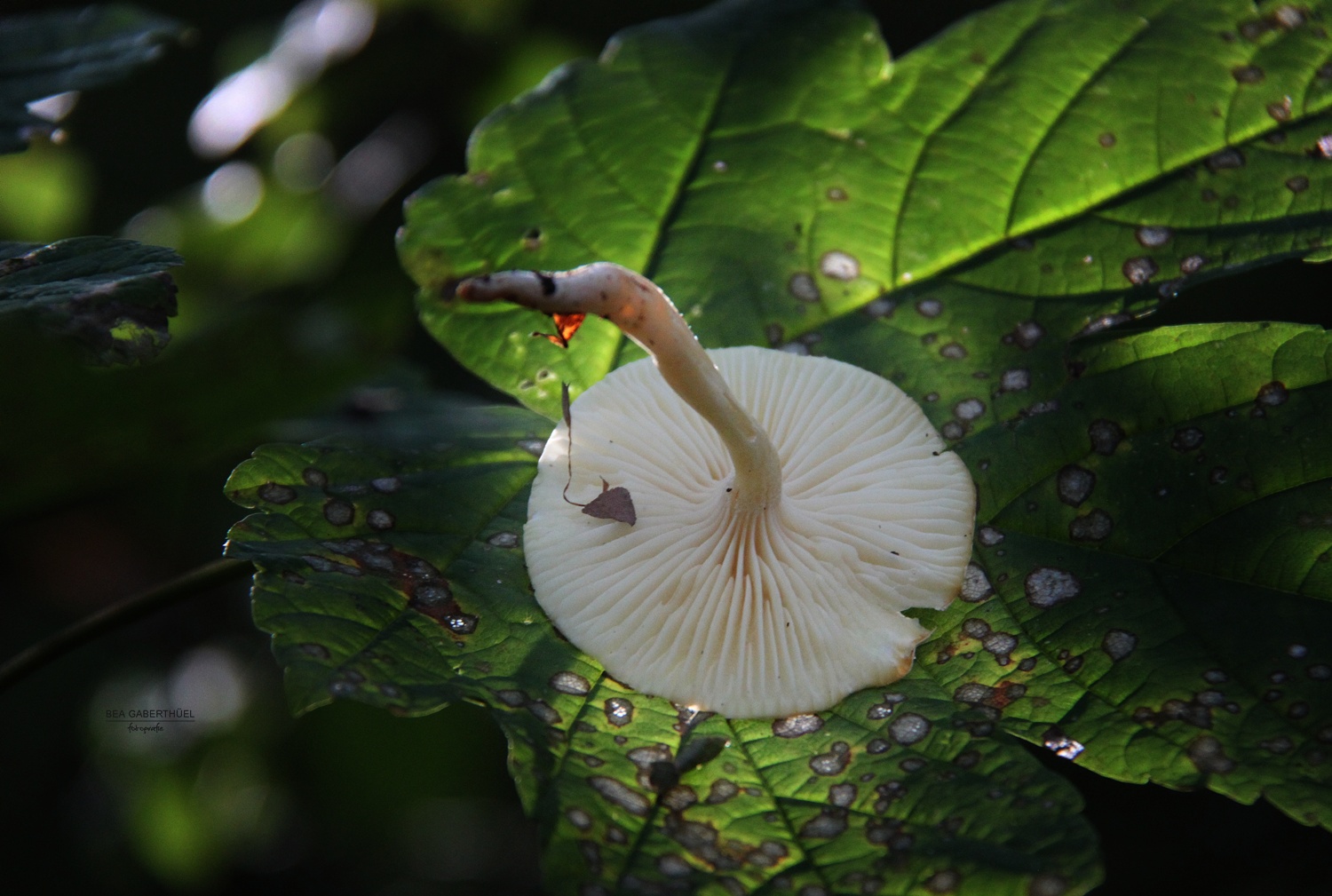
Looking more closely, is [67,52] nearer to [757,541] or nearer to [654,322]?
[654,322]

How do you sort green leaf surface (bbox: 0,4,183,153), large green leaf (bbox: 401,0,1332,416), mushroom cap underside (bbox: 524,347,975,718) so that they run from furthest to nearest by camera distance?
green leaf surface (bbox: 0,4,183,153) → large green leaf (bbox: 401,0,1332,416) → mushroom cap underside (bbox: 524,347,975,718)

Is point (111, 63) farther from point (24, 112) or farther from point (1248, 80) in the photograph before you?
point (1248, 80)

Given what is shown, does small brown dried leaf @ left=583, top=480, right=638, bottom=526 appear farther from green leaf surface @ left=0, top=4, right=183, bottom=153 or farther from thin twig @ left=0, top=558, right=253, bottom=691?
green leaf surface @ left=0, top=4, right=183, bottom=153

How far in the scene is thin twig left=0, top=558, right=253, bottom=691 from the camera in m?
1.44

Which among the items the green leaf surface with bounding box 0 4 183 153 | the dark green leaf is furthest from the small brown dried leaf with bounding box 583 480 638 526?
the green leaf surface with bounding box 0 4 183 153

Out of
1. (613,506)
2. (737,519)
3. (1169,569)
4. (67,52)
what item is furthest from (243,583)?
(1169,569)

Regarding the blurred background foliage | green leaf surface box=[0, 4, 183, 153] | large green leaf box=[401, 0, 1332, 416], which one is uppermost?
green leaf surface box=[0, 4, 183, 153]

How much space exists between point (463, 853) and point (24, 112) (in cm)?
283

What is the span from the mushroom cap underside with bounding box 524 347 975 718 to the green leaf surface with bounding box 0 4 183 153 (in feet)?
3.78

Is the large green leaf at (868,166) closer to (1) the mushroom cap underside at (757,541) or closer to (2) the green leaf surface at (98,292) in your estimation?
(1) the mushroom cap underside at (757,541)

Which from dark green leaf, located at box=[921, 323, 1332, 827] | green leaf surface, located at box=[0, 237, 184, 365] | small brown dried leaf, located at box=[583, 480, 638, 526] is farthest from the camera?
small brown dried leaf, located at box=[583, 480, 638, 526]

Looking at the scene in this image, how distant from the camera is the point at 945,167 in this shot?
1760 millimetres

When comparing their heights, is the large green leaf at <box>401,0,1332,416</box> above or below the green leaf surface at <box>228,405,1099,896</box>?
above

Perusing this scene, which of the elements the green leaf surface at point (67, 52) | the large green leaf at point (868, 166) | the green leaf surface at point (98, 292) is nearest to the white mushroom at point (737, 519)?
the large green leaf at point (868, 166)
